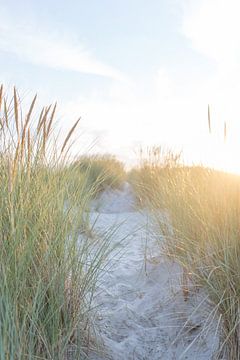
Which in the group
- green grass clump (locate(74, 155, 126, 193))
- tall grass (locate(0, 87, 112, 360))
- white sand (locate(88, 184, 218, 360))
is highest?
green grass clump (locate(74, 155, 126, 193))

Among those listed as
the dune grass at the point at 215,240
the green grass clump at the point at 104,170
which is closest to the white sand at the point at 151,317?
the dune grass at the point at 215,240

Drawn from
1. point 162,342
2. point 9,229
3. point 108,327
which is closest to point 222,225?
point 162,342

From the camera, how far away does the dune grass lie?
163 cm

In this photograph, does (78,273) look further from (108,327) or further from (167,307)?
(167,307)

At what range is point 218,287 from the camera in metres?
1.67

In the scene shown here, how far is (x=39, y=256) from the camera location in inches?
63.7

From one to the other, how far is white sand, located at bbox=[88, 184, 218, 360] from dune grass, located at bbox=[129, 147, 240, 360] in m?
0.09

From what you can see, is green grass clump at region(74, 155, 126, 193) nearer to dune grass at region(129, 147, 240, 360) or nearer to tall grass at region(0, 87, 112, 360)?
dune grass at region(129, 147, 240, 360)

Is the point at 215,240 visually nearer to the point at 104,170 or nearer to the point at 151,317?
the point at 151,317

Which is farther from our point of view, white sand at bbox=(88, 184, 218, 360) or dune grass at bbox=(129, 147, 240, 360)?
white sand at bbox=(88, 184, 218, 360)

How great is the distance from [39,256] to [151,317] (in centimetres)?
96

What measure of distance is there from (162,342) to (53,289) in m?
0.80

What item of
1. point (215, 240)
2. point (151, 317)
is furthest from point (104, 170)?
point (215, 240)

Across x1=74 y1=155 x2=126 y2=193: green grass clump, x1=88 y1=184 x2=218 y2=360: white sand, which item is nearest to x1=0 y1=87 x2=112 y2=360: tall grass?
x1=88 y1=184 x2=218 y2=360: white sand
